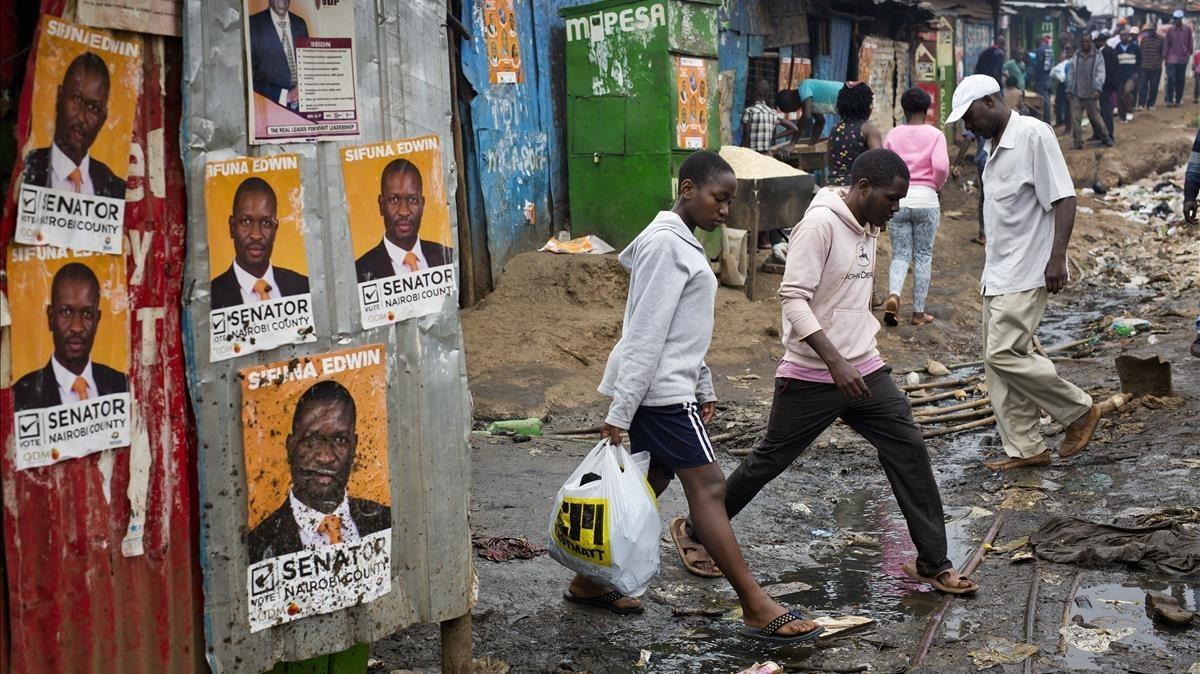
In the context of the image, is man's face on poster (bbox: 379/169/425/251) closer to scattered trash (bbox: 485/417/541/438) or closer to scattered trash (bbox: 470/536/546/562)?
scattered trash (bbox: 470/536/546/562)

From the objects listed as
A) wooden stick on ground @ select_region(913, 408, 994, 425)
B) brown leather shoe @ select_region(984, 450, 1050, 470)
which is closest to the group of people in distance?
brown leather shoe @ select_region(984, 450, 1050, 470)

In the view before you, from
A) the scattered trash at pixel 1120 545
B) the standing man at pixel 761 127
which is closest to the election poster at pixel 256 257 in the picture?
the scattered trash at pixel 1120 545

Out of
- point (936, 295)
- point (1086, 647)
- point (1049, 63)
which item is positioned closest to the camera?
point (1086, 647)

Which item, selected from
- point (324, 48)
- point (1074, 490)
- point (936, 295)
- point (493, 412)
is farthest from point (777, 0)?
point (324, 48)

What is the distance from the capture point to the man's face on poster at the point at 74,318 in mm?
2639

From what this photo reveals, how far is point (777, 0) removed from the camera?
50.2ft

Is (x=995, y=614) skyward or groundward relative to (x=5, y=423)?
groundward

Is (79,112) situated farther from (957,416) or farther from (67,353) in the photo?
(957,416)

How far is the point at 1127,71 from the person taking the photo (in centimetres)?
2533

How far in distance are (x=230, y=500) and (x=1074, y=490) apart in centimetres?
445

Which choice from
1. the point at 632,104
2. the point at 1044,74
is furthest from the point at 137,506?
the point at 1044,74

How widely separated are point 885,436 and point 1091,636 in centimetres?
102

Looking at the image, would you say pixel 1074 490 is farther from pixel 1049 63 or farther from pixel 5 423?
pixel 1049 63

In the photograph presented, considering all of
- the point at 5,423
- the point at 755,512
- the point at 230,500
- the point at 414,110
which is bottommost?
the point at 755,512
